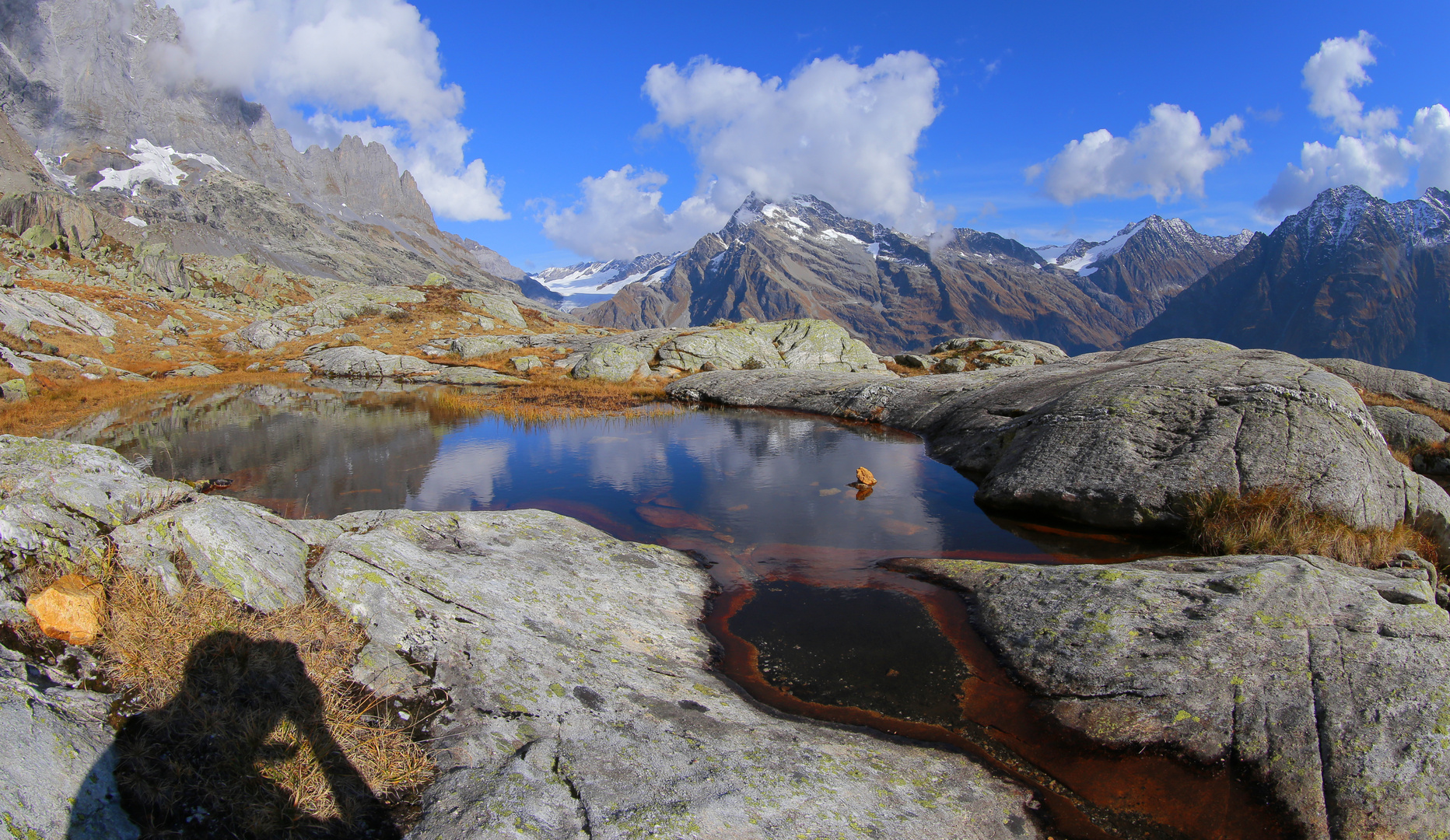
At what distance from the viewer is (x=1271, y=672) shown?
293 inches

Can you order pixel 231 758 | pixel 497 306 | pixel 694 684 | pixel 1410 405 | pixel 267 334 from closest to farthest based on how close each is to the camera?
pixel 231 758
pixel 694 684
pixel 1410 405
pixel 267 334
pixel 497 306

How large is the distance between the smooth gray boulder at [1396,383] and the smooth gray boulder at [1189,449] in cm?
1149

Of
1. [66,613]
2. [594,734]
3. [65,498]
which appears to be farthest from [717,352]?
[66,613]

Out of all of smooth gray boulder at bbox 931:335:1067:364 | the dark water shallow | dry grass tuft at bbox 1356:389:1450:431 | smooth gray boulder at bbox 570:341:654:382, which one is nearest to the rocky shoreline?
the dark water shallow

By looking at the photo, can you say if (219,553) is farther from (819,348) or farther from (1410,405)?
(819,348)

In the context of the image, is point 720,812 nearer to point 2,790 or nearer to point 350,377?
point 2,790

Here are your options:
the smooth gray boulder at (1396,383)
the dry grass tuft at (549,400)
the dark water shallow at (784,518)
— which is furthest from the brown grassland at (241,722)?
the smooth gray boulder at (1396,383)

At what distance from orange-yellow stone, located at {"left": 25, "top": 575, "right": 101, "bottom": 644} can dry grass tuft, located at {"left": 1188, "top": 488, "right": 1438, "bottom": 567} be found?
17.6 m

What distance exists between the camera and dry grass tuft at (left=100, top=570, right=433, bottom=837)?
175 inches

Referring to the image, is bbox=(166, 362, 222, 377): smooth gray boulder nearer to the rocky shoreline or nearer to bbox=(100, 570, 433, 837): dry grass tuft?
the rocky shoreline

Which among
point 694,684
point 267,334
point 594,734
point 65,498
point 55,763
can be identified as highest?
point 267,334

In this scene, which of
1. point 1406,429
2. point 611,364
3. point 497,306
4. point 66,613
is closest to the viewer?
point 66,613

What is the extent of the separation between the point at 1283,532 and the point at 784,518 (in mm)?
10999

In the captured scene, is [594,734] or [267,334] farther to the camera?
[267,334]
